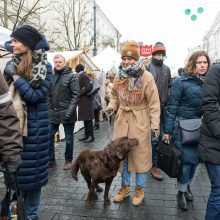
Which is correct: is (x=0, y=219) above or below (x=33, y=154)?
below

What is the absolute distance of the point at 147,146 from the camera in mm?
5121

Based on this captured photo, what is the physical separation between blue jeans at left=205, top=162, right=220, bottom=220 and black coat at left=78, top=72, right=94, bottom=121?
6699 mm

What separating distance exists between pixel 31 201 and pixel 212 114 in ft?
7.12

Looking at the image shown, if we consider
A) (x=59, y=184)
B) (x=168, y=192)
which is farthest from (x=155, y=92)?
(x=59, y=184)

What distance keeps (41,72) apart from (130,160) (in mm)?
2009

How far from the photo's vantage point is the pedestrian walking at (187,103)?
186 inches

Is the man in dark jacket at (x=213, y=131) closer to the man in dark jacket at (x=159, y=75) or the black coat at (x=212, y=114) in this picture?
the black coat at (x=212, y=114)

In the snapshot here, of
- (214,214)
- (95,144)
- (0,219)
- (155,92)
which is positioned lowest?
(95,144)

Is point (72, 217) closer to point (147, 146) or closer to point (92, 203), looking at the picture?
point (92, 203)

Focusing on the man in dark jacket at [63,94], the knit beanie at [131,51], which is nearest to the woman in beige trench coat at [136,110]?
the knit beanie at [131,51]

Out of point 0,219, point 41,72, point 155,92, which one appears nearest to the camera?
point 0,219

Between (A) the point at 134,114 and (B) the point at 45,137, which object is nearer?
(B) the point at 45,137

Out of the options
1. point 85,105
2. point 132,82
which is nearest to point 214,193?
point 132,82

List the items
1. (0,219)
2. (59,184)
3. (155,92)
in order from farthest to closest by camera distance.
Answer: (59,184), (155,92), (0,219)
